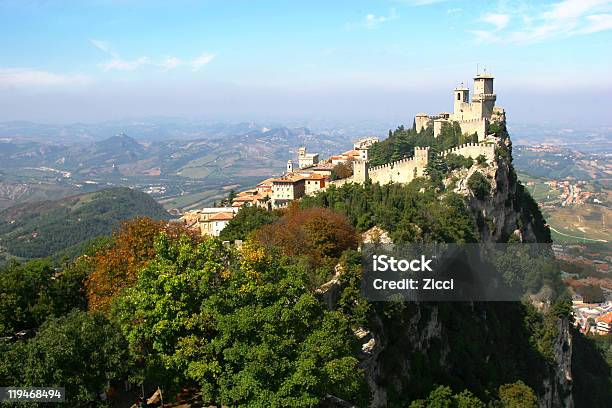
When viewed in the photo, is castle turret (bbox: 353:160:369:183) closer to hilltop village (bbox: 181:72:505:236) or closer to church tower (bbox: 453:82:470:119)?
hilltop village (bbox: 181:72:505:236)

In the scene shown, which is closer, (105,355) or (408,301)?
(105,355)

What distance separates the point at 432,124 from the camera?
235ft

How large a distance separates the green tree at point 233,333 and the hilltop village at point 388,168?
31.4 m

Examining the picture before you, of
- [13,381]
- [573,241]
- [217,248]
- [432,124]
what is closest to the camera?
[13,381]

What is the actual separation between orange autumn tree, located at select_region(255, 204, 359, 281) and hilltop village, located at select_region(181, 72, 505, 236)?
18363 millimetres

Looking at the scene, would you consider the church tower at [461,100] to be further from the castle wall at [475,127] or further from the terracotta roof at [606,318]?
the terracotta roof at [606,318]

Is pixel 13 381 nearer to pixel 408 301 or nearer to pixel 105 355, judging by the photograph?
pixel 105 355

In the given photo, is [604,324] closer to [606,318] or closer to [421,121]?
[606,318]

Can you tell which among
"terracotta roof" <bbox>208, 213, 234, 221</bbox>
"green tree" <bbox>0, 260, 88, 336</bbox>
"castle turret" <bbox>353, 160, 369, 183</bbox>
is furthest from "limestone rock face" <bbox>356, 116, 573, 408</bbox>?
"terracotta roof" <bbox>208, 213, 234, 221</bbox>

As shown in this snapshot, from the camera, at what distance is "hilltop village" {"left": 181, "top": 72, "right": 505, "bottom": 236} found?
5881 cm

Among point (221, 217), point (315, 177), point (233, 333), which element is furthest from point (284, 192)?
point (233, 333)

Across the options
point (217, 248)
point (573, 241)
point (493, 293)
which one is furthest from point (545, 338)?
point (573, 241)

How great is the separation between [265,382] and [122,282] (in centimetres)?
1079

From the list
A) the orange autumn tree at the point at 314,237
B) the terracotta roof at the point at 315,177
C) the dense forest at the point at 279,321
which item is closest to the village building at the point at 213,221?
the terracotta roof at the point at 315,177
